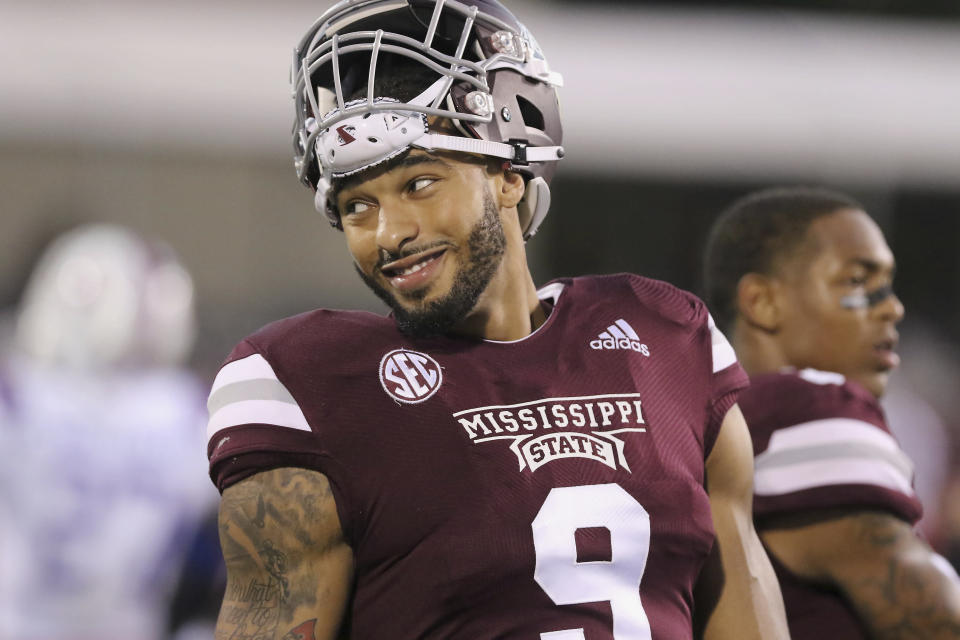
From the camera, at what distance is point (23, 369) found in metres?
5.36

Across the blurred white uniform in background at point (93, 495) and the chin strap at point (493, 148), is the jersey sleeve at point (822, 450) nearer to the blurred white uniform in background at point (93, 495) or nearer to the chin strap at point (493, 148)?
the chin strap at point (493, 148)

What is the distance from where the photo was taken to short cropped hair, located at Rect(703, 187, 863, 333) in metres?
3.17

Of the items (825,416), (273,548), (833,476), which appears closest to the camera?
(273,548)

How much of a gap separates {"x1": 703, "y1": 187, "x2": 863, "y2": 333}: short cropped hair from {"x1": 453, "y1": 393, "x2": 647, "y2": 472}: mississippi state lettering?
1036 millimetres

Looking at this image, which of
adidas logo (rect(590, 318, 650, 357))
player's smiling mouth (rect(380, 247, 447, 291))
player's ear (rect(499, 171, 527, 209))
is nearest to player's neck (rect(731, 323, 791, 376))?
adidas logo (rect(590, 318, 650, 357))

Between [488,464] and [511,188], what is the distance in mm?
543

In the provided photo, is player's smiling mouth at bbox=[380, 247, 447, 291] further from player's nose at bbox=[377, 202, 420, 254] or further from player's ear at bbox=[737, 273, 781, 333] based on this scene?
player's ear at bbox=[737, 273, 781, 333]

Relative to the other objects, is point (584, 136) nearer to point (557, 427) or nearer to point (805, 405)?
point (805, 405)

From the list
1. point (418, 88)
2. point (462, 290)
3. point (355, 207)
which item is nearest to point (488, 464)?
point (462, 290)

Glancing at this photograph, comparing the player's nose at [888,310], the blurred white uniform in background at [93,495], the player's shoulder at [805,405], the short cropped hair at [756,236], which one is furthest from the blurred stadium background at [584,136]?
the player's shoulder at [805,405]

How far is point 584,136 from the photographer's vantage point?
13.1 m

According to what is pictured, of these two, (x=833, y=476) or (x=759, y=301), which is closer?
(x=833, y=476)

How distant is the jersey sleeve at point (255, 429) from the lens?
210 cm

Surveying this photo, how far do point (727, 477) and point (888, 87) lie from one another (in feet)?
39.4
